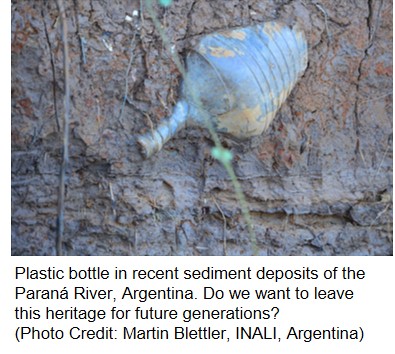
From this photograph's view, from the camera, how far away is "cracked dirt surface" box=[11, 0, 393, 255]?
278cm

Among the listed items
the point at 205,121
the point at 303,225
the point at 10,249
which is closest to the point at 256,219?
the point at 303,225

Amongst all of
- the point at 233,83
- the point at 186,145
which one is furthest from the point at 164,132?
the point at 233,83

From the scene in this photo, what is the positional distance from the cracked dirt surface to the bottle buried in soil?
0.21 ft

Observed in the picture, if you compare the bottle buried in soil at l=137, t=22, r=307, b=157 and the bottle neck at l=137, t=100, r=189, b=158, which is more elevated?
the bottle buried in soil at l=137, t=22, r=307, b=157

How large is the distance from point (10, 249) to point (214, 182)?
808 millimetres

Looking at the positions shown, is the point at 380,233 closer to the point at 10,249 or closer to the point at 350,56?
the point at 350,56

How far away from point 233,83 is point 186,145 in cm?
34

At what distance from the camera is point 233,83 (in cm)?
273

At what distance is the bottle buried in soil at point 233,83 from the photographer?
2744mm

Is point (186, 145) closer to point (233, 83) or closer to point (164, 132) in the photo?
point (164, 132)

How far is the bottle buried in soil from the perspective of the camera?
2744mm
